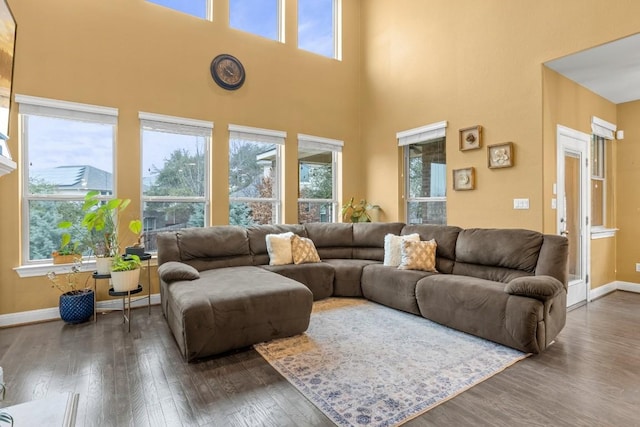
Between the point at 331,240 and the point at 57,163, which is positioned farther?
the point at 331,240

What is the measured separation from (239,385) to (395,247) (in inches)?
101

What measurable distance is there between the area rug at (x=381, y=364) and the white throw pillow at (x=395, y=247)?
79 cm

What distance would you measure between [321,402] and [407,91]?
4671 mm

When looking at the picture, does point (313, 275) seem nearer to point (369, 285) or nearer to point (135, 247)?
point (369, 285)

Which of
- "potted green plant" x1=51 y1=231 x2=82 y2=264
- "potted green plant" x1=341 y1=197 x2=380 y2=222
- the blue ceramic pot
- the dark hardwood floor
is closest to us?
the dark hardwood floor

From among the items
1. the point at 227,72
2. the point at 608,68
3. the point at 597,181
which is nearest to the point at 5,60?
the point at 227,72

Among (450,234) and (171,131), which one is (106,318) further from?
(450,234)

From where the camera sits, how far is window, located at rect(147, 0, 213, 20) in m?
4.47

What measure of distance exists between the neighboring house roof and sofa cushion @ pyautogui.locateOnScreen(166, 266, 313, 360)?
1.84 meters

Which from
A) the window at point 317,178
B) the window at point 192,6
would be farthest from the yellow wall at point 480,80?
the window at point 192,6

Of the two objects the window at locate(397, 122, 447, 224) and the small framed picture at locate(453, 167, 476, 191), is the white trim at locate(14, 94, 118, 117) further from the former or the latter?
the small framed picture at locate(453, 167, 476, 191)

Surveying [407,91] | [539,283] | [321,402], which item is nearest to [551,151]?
[539,283]

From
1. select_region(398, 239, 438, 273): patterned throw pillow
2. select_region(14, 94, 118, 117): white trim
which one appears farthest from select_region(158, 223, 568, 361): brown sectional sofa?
select_region(14, 94, 118, 117): white trim

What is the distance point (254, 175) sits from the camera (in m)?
5.18
